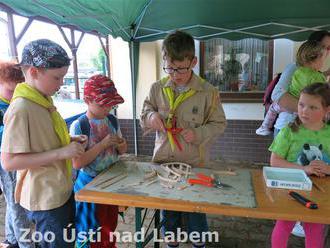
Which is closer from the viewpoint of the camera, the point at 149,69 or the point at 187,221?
the point at 187,221

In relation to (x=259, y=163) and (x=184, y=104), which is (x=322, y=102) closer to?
(x=184, y=104)

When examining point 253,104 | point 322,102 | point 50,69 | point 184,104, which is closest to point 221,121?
point 184,104

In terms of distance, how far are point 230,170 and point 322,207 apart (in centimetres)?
59

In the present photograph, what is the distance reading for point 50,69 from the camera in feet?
4.86

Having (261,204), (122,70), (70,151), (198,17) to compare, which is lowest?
(261,204)

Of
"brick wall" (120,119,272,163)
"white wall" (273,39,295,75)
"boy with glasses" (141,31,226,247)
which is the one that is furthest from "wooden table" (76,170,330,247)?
"white wall" (273,39,295,75)

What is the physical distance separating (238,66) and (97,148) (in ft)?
12.2

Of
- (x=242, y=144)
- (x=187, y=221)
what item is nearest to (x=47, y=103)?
(x=187, y=221)

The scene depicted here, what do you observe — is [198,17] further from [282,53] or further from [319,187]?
[319,187]

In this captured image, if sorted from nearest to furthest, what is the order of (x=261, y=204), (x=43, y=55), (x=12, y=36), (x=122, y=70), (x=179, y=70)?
(x=261, y=204)
(x=43, y=55)
(x=179, y=70)
(x=12, y=36)
(x=122, y=70)

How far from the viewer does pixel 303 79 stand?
2.25 meters

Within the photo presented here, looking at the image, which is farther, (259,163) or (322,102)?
(259,163)

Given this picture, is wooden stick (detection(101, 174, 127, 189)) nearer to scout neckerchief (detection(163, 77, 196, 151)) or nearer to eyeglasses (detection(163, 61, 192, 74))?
scout neckerchief (detection(163, 77, 196, 151))

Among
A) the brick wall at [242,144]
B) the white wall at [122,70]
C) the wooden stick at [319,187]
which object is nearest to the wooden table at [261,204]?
the wooden stick at [319,187]
